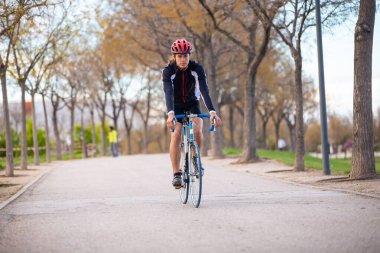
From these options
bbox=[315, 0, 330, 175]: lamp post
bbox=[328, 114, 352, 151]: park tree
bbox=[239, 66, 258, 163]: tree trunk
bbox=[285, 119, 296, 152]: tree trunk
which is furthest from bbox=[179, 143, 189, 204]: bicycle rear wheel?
bbox=[328, 114, 352, 151]: park tree

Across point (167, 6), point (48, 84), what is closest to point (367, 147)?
point (167, 6)

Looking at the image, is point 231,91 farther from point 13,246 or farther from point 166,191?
point 13,246

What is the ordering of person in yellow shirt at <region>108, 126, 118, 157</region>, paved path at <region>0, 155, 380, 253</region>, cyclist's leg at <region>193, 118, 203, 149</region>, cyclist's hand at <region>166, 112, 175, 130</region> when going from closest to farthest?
1. paved path at <region>0, 155, 380, 253</region>
2. cyclist's hand at <region>166, 112, 175, 130</region>
3. cyclist's leg at <region>193, 118, 203, 149</region>
4. person in yellow shirt at <region>108, 126, 118, 157</region>

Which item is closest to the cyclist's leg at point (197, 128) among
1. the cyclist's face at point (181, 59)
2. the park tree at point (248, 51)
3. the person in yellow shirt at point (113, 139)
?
the cyclist's face at point (181, 59)

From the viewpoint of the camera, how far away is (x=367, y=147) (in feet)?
42.2

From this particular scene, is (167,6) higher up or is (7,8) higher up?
(167,6)

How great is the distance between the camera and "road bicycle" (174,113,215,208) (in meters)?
8.56

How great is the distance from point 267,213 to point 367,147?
→ 19.0 ft

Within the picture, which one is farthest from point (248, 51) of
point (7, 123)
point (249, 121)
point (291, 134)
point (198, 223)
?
point (291, 134)

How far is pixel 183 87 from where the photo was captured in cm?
887

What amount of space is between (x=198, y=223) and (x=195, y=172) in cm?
170

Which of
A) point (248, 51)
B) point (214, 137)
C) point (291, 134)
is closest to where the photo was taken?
point (248, 51)

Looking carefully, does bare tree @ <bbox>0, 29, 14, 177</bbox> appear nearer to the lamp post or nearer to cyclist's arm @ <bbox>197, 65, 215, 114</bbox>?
the lamp post

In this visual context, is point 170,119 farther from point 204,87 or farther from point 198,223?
point 198,223
